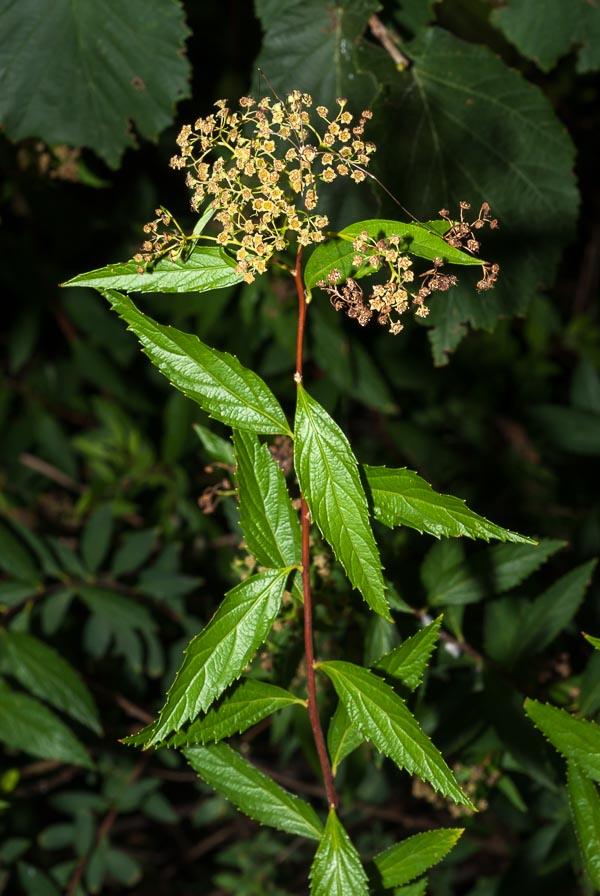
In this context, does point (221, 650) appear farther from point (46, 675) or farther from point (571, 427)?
point (571, 427)

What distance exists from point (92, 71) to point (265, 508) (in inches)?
49.6

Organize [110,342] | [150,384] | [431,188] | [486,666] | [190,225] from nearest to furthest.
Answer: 1. [486,666]
2. [431,188]
3. [190,225]
4. [110,342]
5. [150,384]

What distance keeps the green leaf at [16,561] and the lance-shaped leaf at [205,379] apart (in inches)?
49.2

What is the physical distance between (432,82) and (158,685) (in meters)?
1.97

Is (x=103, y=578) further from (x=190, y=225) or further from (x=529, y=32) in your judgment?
(x=529, y=32)

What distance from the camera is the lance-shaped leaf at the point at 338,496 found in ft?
3.30

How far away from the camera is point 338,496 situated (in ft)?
3.35

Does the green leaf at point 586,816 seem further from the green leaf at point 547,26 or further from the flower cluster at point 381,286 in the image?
the green leaf at point 547,26

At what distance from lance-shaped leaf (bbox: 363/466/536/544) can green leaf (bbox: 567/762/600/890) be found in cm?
35

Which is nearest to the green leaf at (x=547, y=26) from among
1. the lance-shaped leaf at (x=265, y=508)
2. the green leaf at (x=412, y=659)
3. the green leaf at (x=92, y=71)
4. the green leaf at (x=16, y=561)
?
the green leaf at (x=92, y=71)

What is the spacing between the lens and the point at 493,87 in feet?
6.17

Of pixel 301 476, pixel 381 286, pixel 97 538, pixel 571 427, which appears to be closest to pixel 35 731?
pixel 97 538

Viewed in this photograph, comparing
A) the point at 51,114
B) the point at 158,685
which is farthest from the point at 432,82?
the point at 158,685

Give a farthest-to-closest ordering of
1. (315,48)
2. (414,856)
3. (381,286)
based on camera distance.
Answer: (315,48), (414,856), (381,286)
